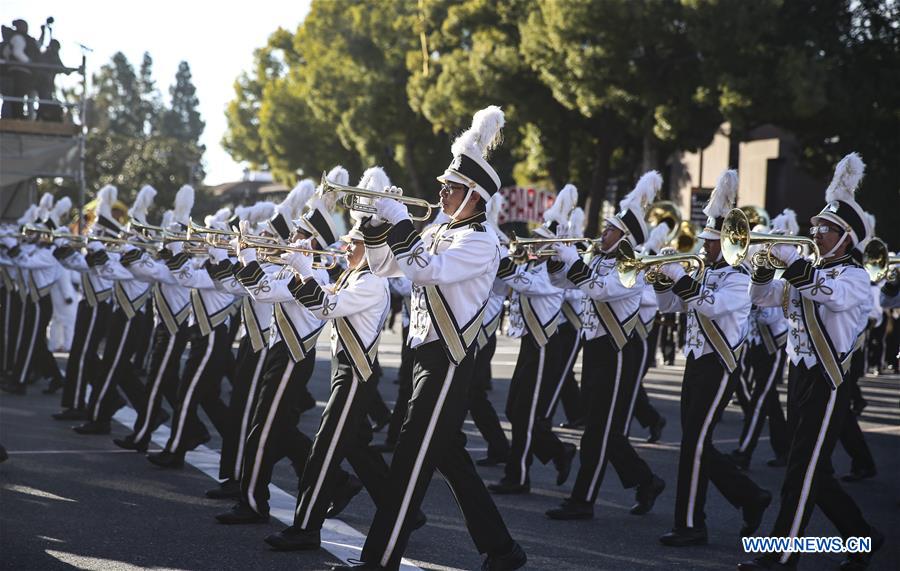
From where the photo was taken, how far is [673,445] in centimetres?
1091

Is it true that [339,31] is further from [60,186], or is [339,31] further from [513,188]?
[60,186]

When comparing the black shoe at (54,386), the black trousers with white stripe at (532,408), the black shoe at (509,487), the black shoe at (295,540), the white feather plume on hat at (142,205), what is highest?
the white feather plume on hat at (142,205)

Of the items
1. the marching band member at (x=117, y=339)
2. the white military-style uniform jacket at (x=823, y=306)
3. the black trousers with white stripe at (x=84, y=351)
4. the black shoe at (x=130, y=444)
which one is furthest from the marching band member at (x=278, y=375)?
the black trousers with white stripe at (x=84, y=351)

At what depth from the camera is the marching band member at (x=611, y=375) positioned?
770cm

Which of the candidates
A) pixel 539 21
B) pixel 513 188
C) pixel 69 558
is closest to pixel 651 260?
pixel 69 558

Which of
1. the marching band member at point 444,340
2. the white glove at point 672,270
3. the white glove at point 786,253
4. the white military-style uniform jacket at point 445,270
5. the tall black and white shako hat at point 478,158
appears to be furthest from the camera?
the white glove at point 672,270

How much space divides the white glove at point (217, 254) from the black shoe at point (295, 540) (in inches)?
106

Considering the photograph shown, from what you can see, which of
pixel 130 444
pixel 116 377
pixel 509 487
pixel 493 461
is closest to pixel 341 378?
pixel 509 487

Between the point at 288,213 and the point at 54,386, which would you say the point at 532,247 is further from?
the point at 54,386

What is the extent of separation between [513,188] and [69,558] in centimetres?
2962

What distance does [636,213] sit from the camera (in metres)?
8.30

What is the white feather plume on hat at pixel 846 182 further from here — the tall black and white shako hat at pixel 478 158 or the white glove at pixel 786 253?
the tall black and white shako hat at pixel 478 158

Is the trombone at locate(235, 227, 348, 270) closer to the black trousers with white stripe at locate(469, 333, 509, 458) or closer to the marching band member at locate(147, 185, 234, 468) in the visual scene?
the marching band member at locate(147, 185, 234, 468)

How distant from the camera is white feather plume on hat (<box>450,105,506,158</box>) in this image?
5.98 metres
